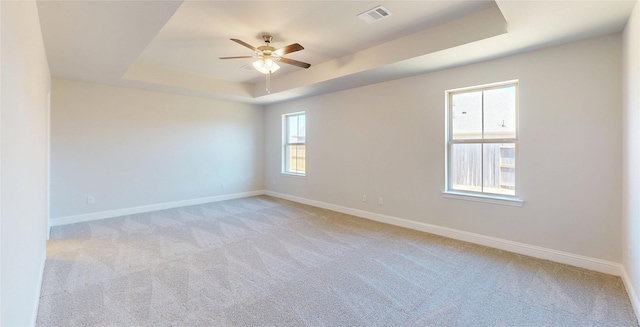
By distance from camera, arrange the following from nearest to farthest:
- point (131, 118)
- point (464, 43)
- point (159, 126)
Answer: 1. point (464, 43)
2. point (131, 118)
3. point (159, 126)

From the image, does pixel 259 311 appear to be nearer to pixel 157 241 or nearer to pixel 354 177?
pixel 157 241

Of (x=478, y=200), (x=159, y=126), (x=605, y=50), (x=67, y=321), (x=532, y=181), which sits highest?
(x=605, y=50)

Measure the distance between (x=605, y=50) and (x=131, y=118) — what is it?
275 inches

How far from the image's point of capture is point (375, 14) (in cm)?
298

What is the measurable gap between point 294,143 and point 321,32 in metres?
3.57

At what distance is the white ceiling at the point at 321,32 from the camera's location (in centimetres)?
243

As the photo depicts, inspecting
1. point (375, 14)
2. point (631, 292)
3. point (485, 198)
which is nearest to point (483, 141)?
point (485, 198)

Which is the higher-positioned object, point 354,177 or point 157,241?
point 354,177

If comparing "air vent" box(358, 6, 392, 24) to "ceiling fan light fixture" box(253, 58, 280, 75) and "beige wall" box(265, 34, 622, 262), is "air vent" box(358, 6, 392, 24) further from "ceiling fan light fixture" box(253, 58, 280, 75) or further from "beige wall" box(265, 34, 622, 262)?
"beige wall" box(265, 34, 622, 262)

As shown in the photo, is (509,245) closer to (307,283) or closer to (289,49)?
(307,283)

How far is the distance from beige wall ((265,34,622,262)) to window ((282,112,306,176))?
4.93ft

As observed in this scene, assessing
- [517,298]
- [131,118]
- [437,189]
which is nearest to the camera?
[517,298]

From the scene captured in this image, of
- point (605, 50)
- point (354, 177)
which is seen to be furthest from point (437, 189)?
point (605, 50)

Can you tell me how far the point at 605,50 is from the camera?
288 centimetres
